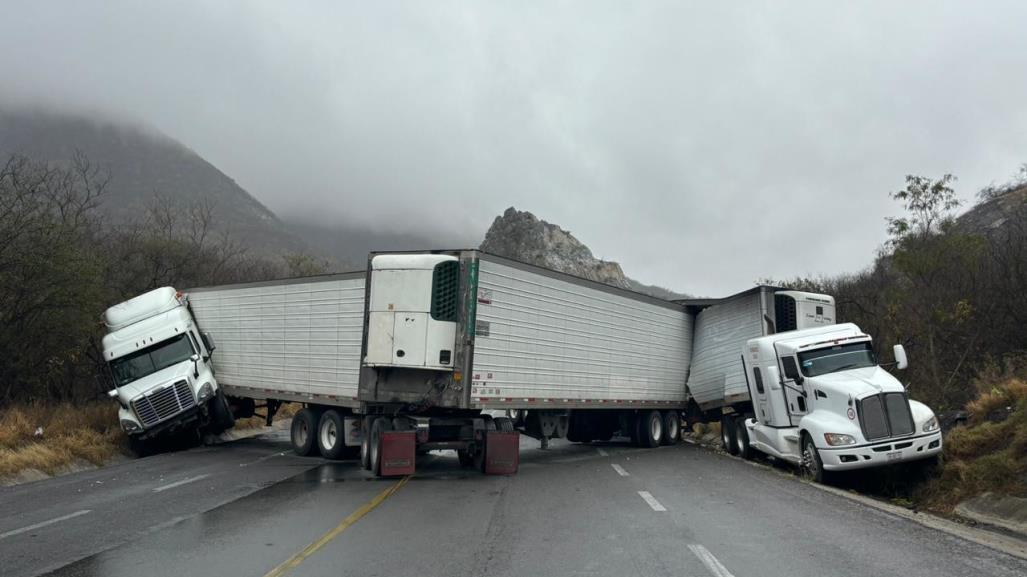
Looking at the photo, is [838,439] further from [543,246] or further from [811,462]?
[543,246]

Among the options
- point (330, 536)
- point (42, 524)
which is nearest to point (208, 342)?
point (42, 524)

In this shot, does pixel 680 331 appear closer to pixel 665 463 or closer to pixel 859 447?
pixel 665 463

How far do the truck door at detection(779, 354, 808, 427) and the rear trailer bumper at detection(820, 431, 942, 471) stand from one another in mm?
2075

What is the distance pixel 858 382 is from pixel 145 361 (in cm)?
1730

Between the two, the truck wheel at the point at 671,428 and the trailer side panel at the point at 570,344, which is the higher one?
the trailer side panel at the point at 570,344

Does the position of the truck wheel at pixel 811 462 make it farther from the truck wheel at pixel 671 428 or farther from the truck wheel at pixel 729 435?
the truck wheel at pixel 671 428

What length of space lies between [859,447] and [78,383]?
23247 millimetres

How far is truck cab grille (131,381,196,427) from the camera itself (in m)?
18.8

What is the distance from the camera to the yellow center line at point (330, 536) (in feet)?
22.5

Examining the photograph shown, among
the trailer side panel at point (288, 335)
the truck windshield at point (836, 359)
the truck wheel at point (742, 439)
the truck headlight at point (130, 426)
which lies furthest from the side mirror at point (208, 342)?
the truck windshield at point (836, 359)

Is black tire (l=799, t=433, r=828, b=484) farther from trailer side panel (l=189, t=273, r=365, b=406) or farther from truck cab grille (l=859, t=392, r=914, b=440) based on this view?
trailer side panel (l=189, t=273, r=365, b=406)

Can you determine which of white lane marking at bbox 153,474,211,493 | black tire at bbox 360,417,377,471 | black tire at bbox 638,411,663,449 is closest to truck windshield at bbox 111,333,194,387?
white lane marking at bbox 153,474,211,493

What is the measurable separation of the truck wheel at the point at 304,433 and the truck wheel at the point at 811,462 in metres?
11.0

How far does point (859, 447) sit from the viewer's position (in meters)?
12.8
